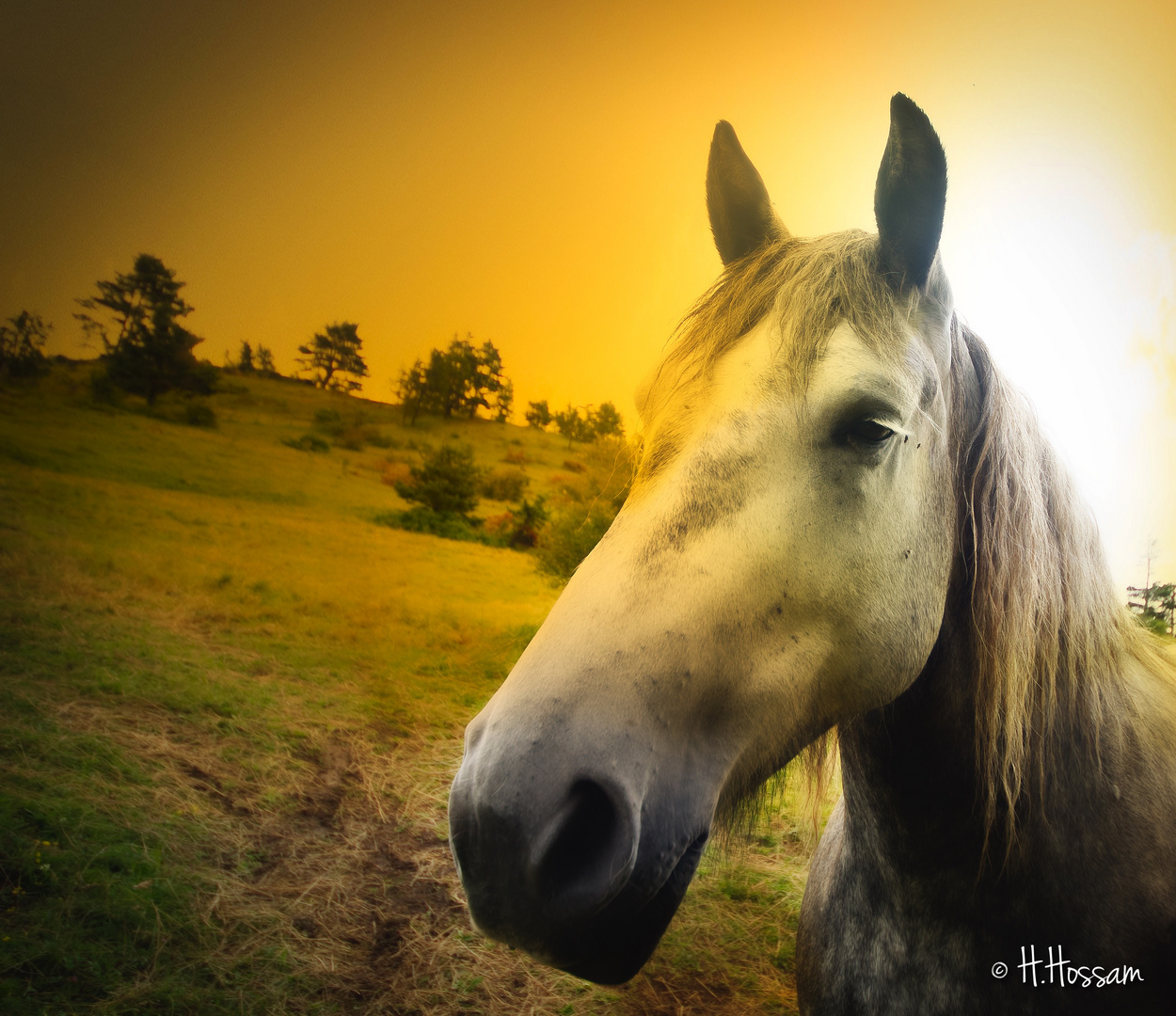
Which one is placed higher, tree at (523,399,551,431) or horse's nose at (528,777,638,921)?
tree at (523,399,551,431)

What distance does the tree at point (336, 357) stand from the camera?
4797 millimetres

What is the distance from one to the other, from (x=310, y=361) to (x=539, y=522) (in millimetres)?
2585

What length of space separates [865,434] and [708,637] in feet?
1.43

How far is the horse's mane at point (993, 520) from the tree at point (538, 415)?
405 cm

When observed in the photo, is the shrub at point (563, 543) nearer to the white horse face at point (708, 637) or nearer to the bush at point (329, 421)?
the bush at point (329, 421)

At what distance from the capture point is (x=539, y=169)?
464 cm

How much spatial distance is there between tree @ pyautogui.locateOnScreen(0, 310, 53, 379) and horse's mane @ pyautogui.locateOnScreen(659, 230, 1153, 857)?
200 inches

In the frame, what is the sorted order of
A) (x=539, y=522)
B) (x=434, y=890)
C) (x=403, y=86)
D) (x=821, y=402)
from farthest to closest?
(x=539, y=522) < (x=403, y=86) < (x=434, y=890) < (x=821, y=402)

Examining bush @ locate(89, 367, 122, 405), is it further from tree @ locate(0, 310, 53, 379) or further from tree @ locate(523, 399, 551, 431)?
tree @ locate(523, 399, 551, 431)

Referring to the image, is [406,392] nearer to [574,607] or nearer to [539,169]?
[539,169]

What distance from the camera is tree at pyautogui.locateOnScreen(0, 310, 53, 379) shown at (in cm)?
373

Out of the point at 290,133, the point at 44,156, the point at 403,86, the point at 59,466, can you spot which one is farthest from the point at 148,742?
the point at 403,86

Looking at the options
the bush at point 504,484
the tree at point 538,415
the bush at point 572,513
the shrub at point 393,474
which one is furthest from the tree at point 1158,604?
the shrub at point 393,474

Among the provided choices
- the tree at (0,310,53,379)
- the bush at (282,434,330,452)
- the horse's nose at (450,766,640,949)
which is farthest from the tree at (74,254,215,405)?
the horse's nose at (450,766,640,949)
